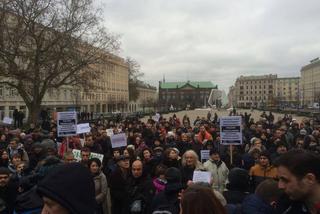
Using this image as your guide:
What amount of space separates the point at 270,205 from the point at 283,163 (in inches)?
46.3

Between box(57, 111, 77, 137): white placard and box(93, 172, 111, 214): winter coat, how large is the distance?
5777 millimetres

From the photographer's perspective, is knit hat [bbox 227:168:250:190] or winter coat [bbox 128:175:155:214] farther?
winter coat [bbox 128:175:155:214]

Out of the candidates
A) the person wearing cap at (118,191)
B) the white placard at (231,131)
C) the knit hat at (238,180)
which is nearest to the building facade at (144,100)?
the white placard at (231,131)

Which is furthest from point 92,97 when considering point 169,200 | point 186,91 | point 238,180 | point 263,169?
point 186,91

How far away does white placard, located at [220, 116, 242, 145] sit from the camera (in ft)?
33.5

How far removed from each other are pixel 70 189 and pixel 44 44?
33.6m

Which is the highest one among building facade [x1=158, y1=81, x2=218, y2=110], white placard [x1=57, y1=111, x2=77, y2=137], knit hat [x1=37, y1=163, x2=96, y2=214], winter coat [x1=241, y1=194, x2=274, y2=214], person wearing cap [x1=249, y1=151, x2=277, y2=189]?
building facade [x1=158, y1=81, x2=218, y2=110]

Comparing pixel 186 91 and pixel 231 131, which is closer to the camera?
pixel 231 131

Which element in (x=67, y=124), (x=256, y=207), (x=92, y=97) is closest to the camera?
(x=256, y=207)

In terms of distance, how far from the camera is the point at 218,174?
762 centimetres

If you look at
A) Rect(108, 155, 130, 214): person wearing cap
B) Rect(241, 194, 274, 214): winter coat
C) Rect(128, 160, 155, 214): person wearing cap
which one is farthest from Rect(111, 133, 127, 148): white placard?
Rect(241, 194, 274, 214): winter coat

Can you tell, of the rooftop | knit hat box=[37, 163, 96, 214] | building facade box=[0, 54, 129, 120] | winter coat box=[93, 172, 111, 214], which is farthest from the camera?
the rooftop

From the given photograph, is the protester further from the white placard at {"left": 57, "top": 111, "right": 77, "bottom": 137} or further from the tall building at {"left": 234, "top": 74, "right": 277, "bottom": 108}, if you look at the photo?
the tall building at {"left": 234, "top": 74, "right": 277, "bottom": 108}

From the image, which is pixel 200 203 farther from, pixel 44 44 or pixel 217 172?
pixel 44 44
